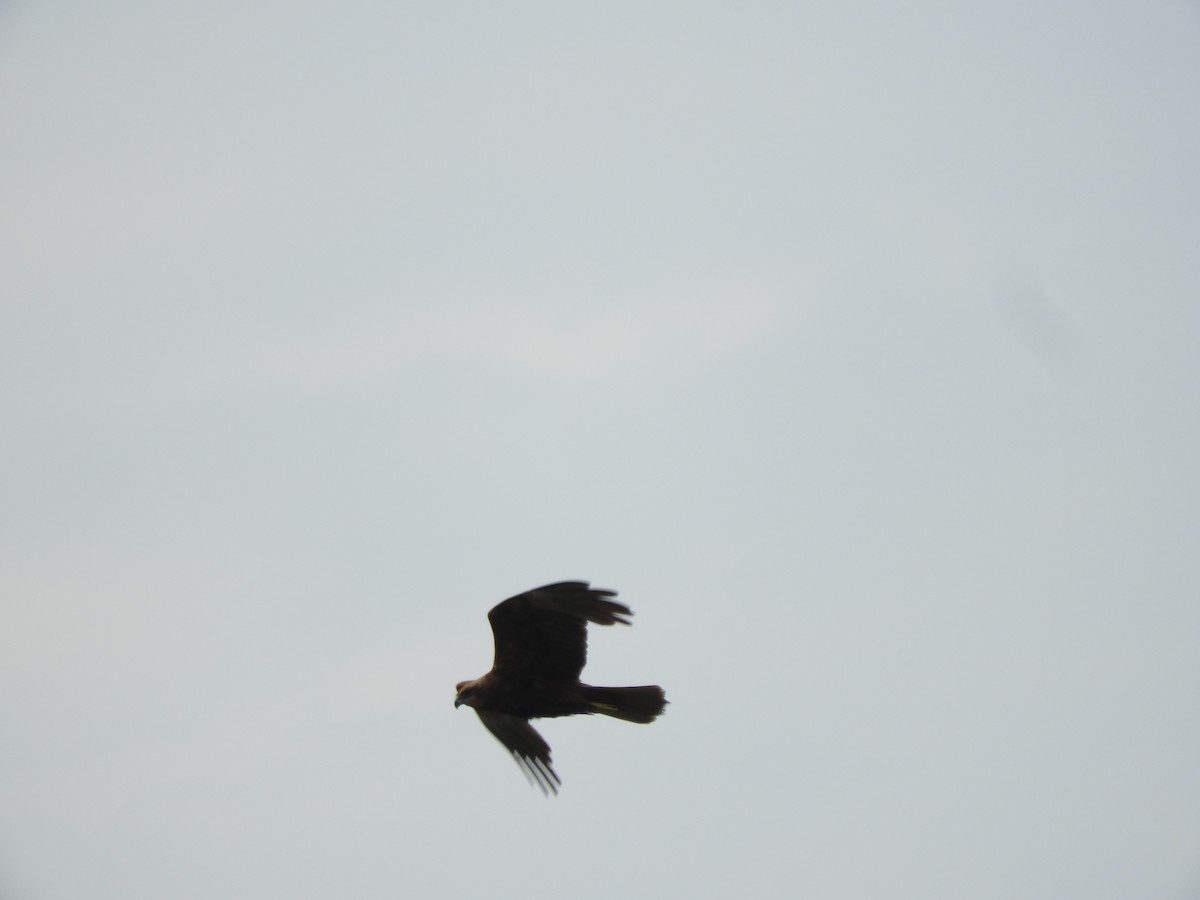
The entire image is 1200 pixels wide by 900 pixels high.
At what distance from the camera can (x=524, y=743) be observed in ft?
41.1

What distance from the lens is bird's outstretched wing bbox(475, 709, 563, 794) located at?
12406mm


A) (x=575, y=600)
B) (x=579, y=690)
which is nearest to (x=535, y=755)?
(x=579, y=690)

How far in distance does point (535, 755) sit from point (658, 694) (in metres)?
1.56

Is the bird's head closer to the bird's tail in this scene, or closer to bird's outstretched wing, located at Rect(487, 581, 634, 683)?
bird's outstretched wing, located at Rect(487, 581, 634, 683)

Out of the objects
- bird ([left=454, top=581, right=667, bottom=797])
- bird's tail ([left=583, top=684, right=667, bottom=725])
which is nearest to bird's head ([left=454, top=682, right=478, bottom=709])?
bird ([left=454, top=581, right=667, bottom=797])

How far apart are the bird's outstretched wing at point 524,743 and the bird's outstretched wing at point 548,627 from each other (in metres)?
0.61

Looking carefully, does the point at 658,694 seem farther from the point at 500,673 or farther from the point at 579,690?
the point at 500,673

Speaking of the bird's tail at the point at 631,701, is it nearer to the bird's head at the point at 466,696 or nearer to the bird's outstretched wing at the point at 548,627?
the bird's outstretched wing at the point at 548,627

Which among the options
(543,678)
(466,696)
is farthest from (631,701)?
(466,696)

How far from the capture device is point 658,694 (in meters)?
12.1

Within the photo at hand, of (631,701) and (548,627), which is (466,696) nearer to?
(548,627)

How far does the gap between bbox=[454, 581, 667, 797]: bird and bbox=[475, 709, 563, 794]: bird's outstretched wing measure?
0.4 inches

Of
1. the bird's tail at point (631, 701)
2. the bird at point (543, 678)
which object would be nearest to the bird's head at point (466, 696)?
the bird at point (543, 678)

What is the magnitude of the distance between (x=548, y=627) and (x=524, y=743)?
155 cm
